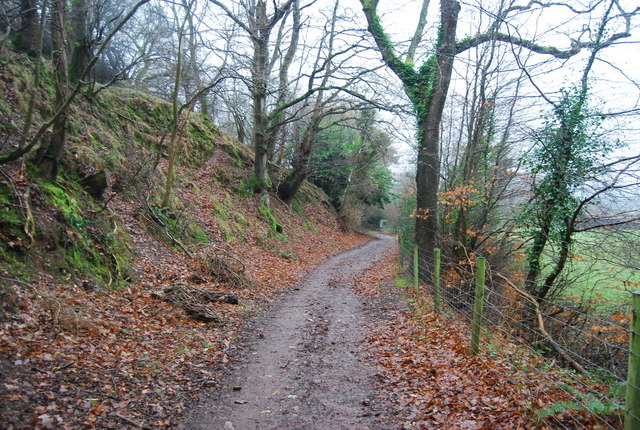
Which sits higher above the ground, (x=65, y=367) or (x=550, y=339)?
(x=550, y=339)

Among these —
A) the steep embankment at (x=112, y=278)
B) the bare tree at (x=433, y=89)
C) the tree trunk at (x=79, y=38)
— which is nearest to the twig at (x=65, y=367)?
the steep embankment at (x=112, y=278)

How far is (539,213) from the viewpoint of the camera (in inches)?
351

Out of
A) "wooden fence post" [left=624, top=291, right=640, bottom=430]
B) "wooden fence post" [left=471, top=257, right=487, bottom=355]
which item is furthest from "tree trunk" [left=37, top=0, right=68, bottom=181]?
"wooden fence post" [left=624, top=291, right=640, bottom=430]

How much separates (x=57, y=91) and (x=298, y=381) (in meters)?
6.94

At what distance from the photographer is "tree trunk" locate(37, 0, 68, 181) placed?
707 cm

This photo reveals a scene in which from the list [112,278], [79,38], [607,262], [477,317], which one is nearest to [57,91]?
[79,38]

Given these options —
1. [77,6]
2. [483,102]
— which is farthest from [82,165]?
[483,102]

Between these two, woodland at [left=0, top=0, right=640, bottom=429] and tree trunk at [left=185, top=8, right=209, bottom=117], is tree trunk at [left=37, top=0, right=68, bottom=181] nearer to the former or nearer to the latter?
woodland at [left=0, top=0, right=640, bottom=429]

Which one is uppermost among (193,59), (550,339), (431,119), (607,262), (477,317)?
(193,59)

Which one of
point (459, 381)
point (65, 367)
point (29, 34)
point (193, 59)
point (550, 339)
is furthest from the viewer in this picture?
point (193, 59)

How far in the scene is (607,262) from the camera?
25.0 feet

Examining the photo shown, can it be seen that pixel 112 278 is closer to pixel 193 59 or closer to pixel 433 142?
pixel 433 142

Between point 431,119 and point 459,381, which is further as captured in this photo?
point 431,119

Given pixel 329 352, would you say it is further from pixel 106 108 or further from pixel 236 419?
pixel 106 108
